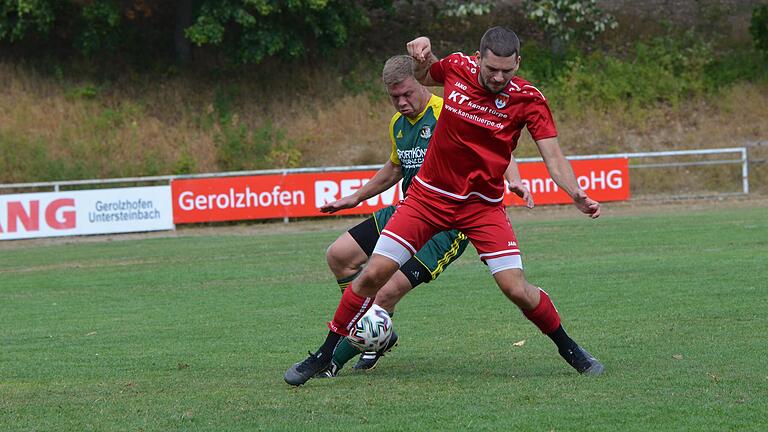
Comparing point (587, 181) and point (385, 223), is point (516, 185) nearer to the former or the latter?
point (385, 223)

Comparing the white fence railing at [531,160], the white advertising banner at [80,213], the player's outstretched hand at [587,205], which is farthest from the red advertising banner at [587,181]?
the player's outstretched hand at [587,205]

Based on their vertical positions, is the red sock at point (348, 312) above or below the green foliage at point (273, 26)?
below

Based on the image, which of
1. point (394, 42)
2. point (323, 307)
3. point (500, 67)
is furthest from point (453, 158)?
point (394, 42)

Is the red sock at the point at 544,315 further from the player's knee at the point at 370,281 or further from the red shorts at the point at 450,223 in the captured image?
the player's knee at the point at 370,281

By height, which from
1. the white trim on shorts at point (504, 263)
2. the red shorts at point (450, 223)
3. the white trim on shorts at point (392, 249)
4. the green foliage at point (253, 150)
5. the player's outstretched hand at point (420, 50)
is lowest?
the green foliage at point (253, 150)

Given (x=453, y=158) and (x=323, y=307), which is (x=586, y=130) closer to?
(x=323, y=307)

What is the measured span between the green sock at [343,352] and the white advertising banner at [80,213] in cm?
1825

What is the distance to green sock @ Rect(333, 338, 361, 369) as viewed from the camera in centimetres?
738

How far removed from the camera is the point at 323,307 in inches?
455

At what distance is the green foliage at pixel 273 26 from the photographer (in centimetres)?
3122

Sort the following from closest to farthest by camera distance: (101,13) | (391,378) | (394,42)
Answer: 1. (391,378)
2. (101,13)
3. (394,42)

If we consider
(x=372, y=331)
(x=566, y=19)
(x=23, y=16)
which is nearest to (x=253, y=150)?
(x=23, y=16)

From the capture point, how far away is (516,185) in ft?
23.0

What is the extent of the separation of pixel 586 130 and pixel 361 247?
25.2 meters
